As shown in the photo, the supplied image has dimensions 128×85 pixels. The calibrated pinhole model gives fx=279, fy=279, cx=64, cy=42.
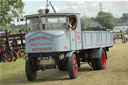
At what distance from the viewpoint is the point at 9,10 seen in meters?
40.2

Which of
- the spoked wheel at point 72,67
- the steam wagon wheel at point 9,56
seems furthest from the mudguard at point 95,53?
the steam wagon wheel at point 9,56

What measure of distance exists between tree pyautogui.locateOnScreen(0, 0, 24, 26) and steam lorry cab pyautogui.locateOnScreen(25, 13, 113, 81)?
1145 inches

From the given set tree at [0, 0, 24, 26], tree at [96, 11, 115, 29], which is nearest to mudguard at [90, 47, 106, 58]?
tree at [0, 0, 24, 26]

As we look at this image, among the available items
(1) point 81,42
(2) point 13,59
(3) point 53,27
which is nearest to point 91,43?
(1) point 81,42

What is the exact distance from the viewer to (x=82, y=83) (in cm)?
923

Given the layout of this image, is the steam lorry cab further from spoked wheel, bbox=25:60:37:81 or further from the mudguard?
the mudguard

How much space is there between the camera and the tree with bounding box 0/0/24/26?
39.2 meters

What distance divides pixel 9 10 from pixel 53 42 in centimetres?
3155

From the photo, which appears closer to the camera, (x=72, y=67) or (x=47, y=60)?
(x=72, y=67)

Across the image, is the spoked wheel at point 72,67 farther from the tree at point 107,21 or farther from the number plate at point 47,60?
the tree at point 107,21

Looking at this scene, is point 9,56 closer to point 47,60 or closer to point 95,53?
point 95,53

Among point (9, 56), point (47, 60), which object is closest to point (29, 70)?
point (47, 60)

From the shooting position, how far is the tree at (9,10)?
39156 mm

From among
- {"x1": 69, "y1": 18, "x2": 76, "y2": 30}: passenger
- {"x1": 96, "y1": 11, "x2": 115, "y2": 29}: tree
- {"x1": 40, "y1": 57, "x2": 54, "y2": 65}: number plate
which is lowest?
{"x1": 96, "y1": 11, "x2": 115, "y2": 29}: tree
